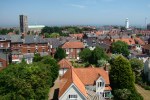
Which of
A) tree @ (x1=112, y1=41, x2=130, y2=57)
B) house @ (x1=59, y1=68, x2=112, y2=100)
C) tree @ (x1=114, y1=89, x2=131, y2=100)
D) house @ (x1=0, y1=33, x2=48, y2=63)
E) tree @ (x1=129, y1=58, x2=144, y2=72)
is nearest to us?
house @ (x1=59, y1=68, x2=112, y2=100)

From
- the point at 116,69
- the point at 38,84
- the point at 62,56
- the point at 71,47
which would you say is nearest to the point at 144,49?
the point at 71,47

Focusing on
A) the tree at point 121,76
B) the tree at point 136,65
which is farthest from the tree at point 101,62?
the tree at point 121,76

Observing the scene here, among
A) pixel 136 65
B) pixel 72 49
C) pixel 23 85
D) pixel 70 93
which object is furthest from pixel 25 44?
pixel 23 85

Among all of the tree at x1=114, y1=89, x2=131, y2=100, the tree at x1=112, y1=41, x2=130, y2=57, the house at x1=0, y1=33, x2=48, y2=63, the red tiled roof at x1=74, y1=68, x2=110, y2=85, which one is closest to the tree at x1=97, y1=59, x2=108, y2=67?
the red tiled roof at x1=74, y1=68, x2=110, y2=85

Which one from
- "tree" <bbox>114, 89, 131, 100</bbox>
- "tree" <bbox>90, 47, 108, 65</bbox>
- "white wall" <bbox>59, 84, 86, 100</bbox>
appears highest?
"tree" <bbox>90, 47, 108, 65</bbox>

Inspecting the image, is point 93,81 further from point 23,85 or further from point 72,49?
point 72,49

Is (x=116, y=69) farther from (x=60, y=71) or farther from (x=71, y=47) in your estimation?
(x=71, y=47)

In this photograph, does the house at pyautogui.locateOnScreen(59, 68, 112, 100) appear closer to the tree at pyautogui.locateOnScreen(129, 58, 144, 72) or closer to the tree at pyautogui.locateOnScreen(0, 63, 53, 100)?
the tree at pyautogui.locateOnScreen(0, 63, 53, 100)

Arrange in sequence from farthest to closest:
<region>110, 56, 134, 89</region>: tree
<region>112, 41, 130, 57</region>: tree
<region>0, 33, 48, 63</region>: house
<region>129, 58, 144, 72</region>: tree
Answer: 1. <region>112, 41, 130, 57</region>: tree
2. <region>0, 33, 48, 63</region>: house
3. <region>129, 58, 144, 72</region>: tree
4. <region>110, 56, 134, 89</region>: tree
